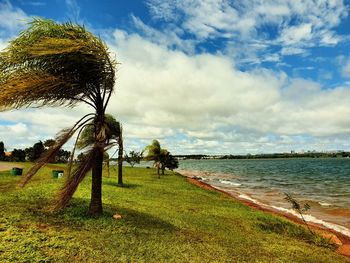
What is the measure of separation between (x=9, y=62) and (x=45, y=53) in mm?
1286

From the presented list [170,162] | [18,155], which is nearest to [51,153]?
[170,162]

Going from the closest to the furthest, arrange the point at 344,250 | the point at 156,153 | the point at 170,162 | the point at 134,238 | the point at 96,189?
the point at 134,238, the point at 96,189, the point at 344,250, the point at 156,153, the point at 170,162

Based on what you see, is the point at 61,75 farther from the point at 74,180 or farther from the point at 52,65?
the point at 74,180

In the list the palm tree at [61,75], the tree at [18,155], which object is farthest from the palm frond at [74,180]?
the tree at [18,155]

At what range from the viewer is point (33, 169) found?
9.66m

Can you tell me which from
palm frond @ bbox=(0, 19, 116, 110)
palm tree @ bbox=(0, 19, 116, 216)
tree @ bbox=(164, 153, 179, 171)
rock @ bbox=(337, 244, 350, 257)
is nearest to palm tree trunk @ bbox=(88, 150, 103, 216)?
palm tree @ bbox=(0, 19, 116, 216)

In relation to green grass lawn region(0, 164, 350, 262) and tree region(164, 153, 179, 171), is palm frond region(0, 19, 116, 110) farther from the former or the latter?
tree region(164, 153, 179, 171)

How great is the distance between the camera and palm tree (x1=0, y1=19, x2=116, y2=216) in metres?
9.09

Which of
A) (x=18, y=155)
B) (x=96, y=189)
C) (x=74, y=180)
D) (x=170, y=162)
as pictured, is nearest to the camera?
(x=74, y=180)

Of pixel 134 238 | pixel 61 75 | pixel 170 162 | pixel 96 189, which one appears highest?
pixel 61 75

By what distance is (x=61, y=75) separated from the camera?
998 cm

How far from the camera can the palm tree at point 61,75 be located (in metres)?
9.09

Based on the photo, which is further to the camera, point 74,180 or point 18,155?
point 18,155

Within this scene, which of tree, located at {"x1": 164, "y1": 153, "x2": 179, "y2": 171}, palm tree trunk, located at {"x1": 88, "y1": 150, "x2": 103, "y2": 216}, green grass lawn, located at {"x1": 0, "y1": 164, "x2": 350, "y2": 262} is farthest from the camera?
tree, located at {"x1": 164, "y1": 153, "x2": 179, "y2": 171}
